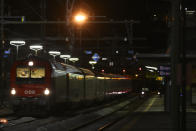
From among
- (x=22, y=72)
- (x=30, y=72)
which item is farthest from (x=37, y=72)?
(x=22, y=72)

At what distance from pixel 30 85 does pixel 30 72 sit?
0.80 m

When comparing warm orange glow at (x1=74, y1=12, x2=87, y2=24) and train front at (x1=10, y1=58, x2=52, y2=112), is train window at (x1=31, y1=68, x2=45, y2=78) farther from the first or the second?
warm orange glow at (x1=74, y1=12, x2=87, y2=24)

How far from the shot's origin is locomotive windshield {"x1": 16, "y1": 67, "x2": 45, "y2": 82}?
19500mm

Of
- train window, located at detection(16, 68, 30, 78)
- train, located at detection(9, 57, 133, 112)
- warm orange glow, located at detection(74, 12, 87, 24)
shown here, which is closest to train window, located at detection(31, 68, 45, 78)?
train, located at detection(9, 57, 133, 112)

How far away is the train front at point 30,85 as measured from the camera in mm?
18781

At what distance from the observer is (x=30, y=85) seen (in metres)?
19.2

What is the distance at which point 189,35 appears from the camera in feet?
33.4

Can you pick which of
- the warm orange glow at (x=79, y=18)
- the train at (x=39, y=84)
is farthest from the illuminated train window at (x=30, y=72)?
the warm orange glow at (x=79, y=18)

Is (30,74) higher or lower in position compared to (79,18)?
lower

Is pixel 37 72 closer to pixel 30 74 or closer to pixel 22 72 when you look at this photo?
pixel 30 74

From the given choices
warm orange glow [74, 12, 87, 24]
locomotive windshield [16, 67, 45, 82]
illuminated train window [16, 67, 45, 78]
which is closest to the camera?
locomotive windshield [16, 67, 45, 82]

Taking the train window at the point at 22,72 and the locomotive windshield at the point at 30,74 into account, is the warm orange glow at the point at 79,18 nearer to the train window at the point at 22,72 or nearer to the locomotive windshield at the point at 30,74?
the locomotive windshield at the point at 30,74

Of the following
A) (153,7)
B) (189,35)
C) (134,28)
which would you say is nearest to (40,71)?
(153,7)

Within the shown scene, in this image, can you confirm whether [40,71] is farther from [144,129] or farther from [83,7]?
[83,7]
